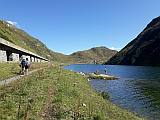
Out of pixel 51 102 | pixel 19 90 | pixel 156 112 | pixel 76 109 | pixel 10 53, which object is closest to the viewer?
pixel 76 109

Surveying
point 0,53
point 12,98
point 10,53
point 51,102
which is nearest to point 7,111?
point 12,98

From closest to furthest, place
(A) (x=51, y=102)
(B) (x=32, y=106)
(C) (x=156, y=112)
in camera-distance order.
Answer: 1. (B) (x=32, y=106)
2. (A) (x=51, y=102)
3. (C) (x=156, y=112)

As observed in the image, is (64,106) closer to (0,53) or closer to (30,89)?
(30,89)

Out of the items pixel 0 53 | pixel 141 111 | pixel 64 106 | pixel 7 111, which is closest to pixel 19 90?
pixel 64 106

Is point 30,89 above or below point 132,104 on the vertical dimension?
above

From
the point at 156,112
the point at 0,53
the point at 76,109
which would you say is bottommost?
the point at 156,112

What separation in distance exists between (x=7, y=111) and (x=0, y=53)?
163ft

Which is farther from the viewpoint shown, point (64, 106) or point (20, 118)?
point (64, 106)

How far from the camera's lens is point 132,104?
4531cm

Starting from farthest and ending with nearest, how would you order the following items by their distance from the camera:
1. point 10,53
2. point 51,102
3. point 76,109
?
point 10,53
point 51,102
point 76,109

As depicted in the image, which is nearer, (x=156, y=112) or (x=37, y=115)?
(x=37, y=115)

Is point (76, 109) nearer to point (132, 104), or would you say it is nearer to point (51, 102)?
point (51, 102)

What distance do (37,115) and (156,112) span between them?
23014 mm

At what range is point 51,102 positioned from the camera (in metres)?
24.3
